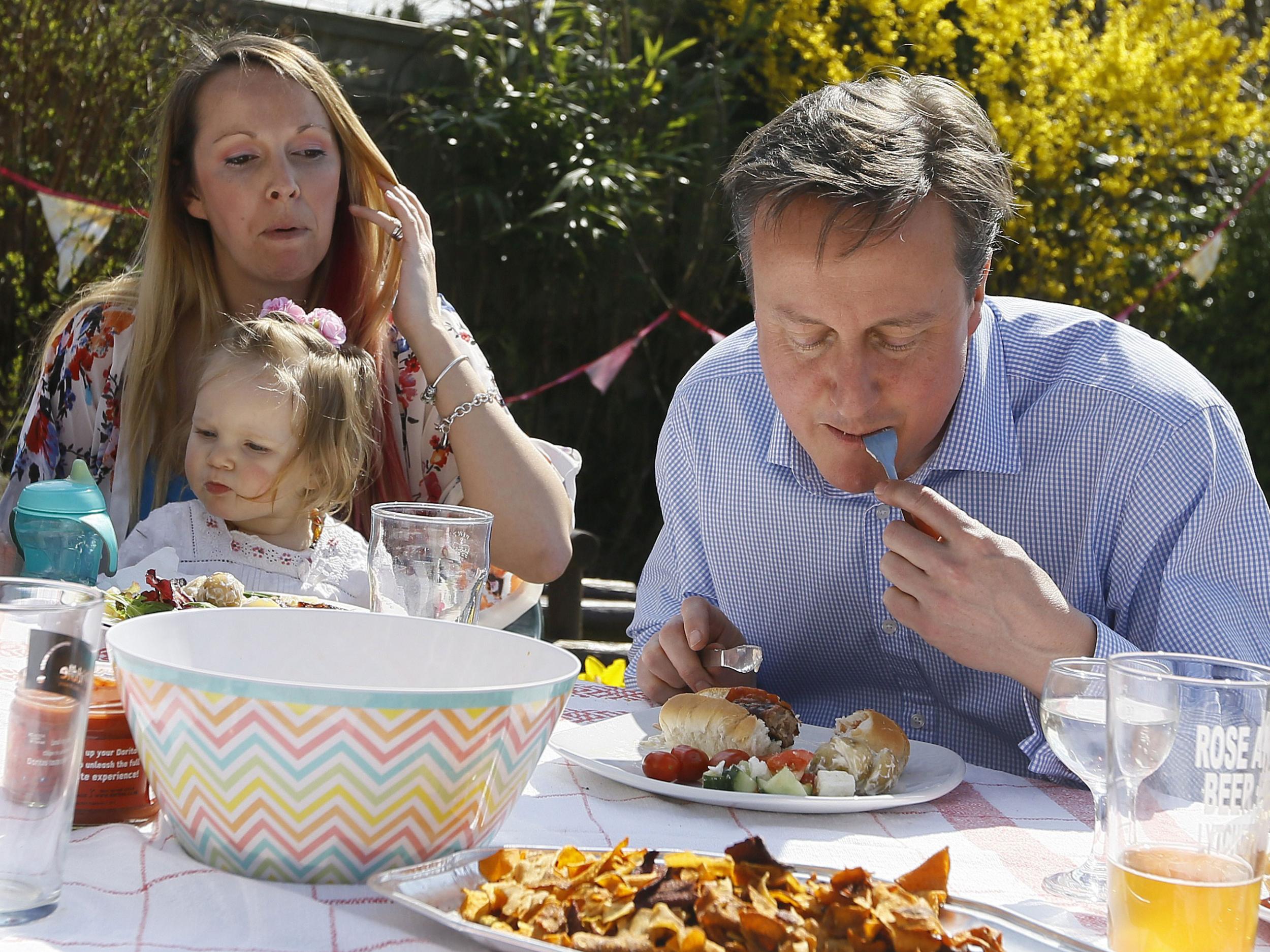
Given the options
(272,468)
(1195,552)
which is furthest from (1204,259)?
(272,468)

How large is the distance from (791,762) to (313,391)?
128 centimetres

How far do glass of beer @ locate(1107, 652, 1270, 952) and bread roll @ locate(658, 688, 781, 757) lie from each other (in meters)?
0.52

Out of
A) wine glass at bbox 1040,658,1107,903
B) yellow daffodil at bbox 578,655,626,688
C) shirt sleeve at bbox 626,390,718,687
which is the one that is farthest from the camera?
yellow daffodil at bbox 578,655,626,688

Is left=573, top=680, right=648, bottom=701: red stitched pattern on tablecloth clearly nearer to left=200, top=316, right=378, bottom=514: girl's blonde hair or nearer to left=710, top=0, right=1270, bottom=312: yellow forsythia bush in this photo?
left=200, top=316, right=378, bottom=514: girl's blonde hair

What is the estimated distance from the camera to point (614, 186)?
5.67 metres

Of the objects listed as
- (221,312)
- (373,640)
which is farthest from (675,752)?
(221,312)

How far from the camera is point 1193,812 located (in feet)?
2.64

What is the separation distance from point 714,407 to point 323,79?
1.10m

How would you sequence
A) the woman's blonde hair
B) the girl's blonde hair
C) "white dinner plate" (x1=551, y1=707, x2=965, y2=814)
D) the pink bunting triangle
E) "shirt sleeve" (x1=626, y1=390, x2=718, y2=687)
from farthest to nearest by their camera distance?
the pink bunting triangle → the woman's blonde hair → the girl's blonde hair → "shirt sleeve" (x1=626, y1=390, x2=718, y2=687) → "white dinner plate" (x1=551, y1=707, x2=965, y2=814)

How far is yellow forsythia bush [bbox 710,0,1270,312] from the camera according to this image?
619 cm

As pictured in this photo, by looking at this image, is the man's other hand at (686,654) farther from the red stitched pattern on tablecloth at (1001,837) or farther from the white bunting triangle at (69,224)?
the white bunting triangle at (69,224)

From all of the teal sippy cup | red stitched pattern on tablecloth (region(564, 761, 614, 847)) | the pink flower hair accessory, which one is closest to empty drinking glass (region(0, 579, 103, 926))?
red stitched pattern on tablecloth (region(564, 761, 614, 847))

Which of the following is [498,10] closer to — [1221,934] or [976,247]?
[976,247]

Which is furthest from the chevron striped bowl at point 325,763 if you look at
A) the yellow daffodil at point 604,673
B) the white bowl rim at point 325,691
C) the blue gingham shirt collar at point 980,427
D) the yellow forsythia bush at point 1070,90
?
the yellow forsythia bush at point 1070,90
